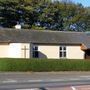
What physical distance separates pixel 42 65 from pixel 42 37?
10601mm

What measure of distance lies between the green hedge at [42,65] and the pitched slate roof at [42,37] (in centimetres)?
719

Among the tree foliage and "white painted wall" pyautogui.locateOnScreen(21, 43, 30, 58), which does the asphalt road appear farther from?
the tree foliage

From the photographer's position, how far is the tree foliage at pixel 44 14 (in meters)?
73.7

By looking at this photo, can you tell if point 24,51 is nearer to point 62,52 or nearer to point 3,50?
point 3,50

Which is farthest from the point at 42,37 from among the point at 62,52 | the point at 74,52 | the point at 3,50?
the point at 3,50

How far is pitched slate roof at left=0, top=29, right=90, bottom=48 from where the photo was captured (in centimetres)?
5239

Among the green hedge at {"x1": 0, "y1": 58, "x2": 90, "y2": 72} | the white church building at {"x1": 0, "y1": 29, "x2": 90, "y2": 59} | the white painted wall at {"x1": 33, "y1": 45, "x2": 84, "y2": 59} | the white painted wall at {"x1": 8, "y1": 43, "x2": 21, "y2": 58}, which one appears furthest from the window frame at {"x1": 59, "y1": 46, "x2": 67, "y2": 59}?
the green hedge at {"x1": 0, "y1": 58, "x2": 90, "y2": 72}

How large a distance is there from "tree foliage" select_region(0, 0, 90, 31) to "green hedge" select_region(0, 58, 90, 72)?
1061 inches

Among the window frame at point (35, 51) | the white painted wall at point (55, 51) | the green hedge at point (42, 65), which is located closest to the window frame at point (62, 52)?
the white painted wall at point (55, 51)

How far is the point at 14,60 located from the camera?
43.1 metres

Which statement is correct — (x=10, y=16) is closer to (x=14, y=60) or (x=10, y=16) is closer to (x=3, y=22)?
(x=3, y=22)

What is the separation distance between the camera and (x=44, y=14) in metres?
76.9

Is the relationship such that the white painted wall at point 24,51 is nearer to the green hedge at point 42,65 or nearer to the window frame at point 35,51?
the window frame at point 35,51

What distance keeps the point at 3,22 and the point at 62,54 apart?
22053 mm
